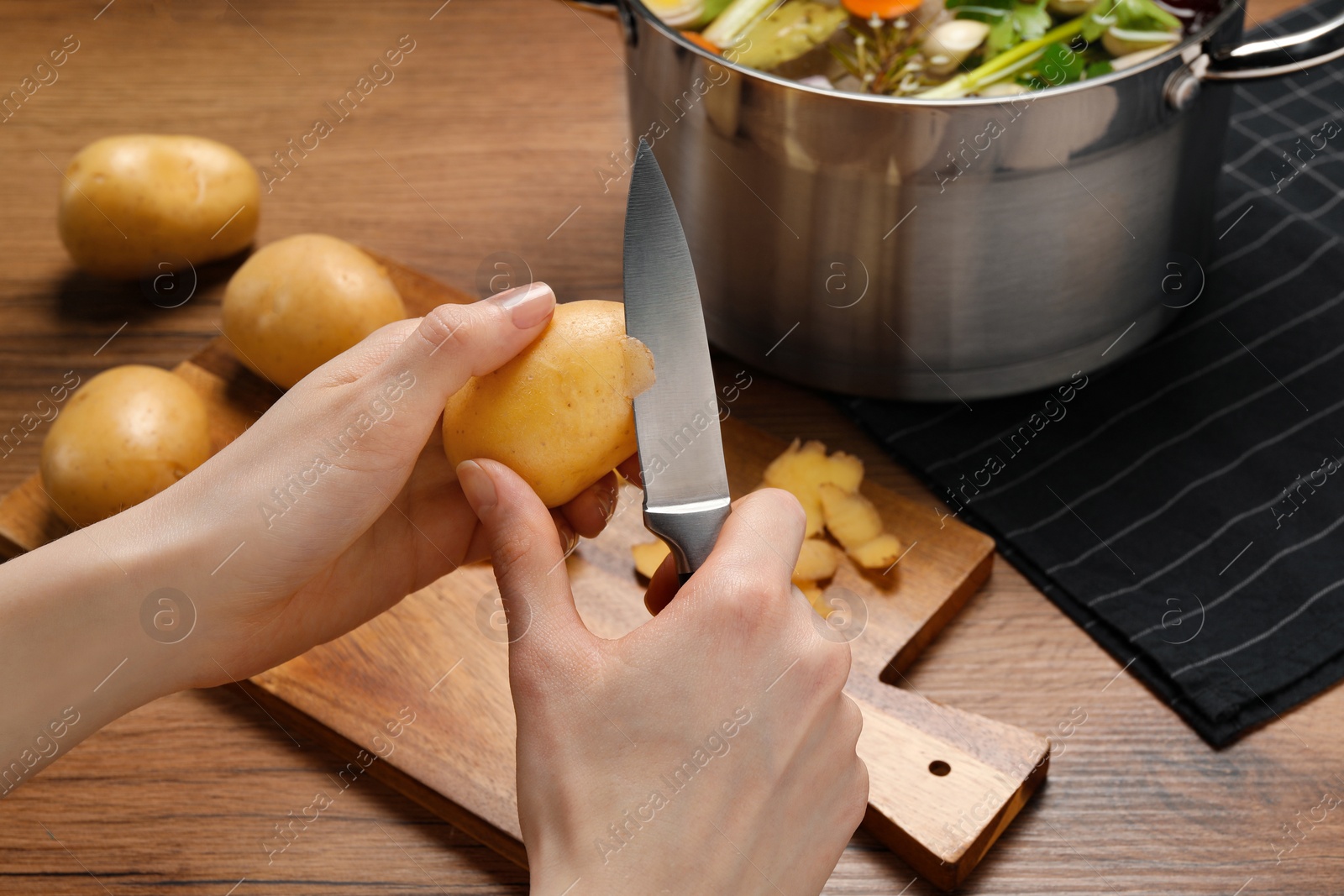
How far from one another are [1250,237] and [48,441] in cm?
129

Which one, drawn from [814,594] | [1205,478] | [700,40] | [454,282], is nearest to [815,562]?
[814,594]

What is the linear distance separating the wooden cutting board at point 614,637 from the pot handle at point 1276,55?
44 cm

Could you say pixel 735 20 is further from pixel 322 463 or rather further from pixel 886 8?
pixel 322 463

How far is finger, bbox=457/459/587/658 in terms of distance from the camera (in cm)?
69

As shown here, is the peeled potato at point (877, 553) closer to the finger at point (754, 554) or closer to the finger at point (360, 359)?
the finger at point (754, 554)

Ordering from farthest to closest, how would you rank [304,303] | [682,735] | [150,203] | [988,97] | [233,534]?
1. [150,203]
2. [304,303]
3. [988,97]
4. [233,534]
5. [682,735]

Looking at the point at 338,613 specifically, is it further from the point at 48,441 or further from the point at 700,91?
the point at 700,91

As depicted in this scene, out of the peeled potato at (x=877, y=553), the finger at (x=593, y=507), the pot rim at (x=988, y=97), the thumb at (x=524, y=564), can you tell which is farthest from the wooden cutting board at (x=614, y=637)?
the pot rim at (x=988, y=97)

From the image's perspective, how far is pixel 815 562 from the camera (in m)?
1.00

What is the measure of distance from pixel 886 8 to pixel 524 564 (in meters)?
0.66

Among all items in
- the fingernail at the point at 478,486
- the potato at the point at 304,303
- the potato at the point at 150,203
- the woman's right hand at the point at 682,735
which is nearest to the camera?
the woman's right hand at the point at 682,735

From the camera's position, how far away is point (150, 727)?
966 millimetres

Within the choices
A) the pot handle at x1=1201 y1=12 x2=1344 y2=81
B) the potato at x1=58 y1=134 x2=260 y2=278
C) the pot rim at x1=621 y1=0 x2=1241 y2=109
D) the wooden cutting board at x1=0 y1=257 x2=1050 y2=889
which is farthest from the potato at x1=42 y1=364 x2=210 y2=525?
the pot handle at x1=1201 y1=12 x2=1344 y2=81

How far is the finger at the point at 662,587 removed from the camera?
0.88m
